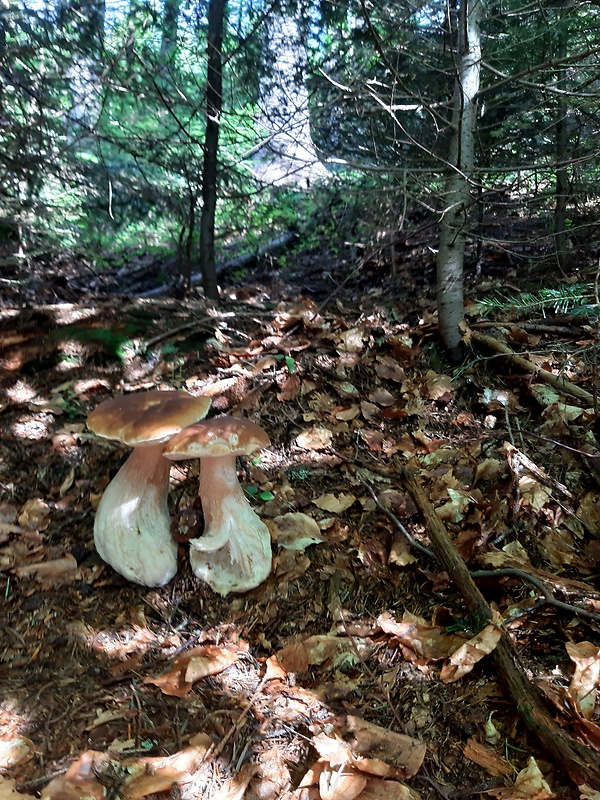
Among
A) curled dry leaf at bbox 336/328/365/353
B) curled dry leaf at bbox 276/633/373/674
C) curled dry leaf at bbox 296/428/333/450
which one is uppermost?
curled dry leaf at bbox 336/328/365/353

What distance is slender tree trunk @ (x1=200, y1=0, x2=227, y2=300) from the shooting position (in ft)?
16.0

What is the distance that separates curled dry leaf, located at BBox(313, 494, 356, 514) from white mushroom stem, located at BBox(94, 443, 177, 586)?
0.96 metres

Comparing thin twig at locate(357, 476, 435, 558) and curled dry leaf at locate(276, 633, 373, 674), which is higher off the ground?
thin twig at locate(357, 476, 435, 558)

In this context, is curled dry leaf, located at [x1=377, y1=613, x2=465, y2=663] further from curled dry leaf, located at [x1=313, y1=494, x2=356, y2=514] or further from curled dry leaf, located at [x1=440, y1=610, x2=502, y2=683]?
curled dry leaf, located at [x1=313, y1=494, x2=356, y2=514]

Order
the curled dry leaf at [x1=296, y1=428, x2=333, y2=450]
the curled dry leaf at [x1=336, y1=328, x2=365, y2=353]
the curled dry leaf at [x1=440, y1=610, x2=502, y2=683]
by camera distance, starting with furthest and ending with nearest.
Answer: the curled dry leaf at [x1=336, y1=328, x2=365, y2=353] → the curled dry leaf at [x1=296, y1=428, x2=333, y2=450] → the curled dry leaf at [x1=440, y1=610, x2=502, y2=683]

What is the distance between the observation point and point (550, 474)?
3277mm

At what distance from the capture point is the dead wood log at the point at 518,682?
1771 mm

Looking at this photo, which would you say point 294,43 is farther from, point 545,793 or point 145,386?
point 545,793

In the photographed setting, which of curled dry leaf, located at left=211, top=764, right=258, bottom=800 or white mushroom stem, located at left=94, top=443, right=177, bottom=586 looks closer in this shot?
curled dry leaf, located at left=211, top=764, right=258, bottom=800

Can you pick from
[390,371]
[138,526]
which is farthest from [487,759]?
[390,371]

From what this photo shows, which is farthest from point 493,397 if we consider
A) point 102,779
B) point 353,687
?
point 102,779

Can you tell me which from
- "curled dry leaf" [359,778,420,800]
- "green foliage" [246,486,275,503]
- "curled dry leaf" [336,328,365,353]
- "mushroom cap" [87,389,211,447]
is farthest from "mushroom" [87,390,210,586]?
"curled dry leaf" [336,328,365,353]

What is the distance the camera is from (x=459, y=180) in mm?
3869

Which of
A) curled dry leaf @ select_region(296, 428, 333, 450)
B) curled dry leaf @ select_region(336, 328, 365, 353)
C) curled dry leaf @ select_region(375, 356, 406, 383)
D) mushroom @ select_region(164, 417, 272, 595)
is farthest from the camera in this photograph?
curled dry leaf @ select_region(336, 328, 365, 353)
